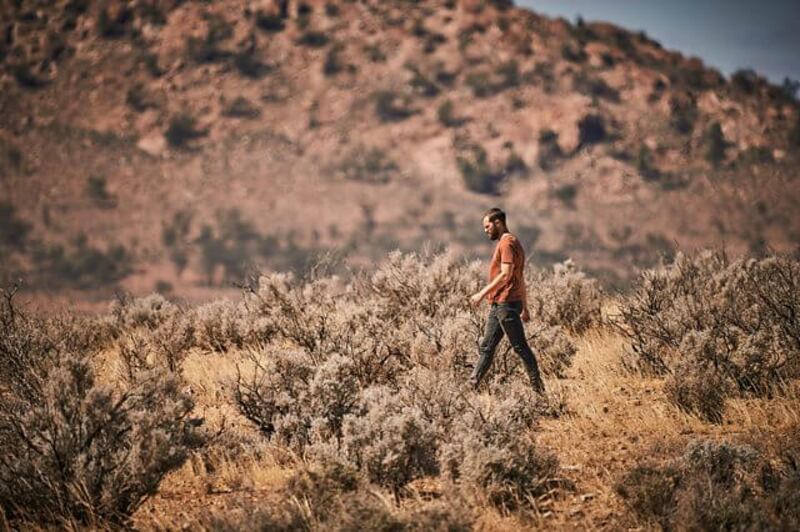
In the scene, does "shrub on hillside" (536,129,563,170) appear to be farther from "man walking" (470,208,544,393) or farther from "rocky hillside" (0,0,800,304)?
"man walking" (470,208,544,393)

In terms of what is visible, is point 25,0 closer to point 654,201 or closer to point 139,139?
point 139,139

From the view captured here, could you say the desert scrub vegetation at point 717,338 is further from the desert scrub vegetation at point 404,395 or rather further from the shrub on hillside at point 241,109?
the shrub on hillside at point 241,109

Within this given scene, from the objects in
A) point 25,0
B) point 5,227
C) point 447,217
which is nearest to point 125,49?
point 25,0

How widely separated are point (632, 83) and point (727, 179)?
698 inches

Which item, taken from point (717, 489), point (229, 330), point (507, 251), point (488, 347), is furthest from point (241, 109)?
point (717, 489)

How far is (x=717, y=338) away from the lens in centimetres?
702

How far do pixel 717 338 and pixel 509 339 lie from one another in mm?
2168

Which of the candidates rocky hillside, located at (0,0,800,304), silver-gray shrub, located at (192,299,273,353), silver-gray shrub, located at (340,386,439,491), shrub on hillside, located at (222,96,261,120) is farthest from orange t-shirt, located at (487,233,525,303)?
shrub on hillside, located at (222,96,261,120)

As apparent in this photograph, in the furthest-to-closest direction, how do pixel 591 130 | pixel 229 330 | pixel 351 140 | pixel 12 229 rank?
pixel 351 140 < pixel 591 130 < pixel 12 229 < pixel 229 330

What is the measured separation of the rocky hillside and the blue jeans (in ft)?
130

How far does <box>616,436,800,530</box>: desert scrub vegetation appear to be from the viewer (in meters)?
4.18

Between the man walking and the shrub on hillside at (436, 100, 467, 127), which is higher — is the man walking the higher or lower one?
the higher one

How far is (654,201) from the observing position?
55.1 meters

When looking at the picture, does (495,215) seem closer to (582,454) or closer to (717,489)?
(582,454)
